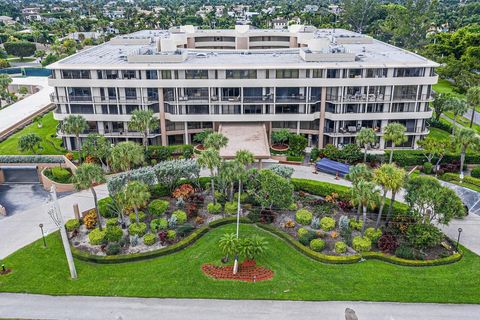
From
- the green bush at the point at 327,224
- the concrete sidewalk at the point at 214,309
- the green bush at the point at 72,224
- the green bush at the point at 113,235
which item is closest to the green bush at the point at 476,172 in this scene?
the green bush at the point at 327,224

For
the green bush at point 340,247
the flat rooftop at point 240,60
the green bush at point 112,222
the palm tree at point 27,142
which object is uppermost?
the flat rooftop at point 240,60

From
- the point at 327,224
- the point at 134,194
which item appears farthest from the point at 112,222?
the point at 327,224

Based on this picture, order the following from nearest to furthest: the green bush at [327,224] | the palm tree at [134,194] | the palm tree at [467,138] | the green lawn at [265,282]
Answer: the green lawn at [265,282]
the palm tree at [134,194]
the green bush at [327,224]
the palm tree at [467,138]

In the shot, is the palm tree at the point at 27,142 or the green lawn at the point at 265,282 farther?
the palm tree at the point at 27,142

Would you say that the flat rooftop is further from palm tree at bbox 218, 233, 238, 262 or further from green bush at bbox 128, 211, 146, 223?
palm tree at bbox 218, 233, 238, 262

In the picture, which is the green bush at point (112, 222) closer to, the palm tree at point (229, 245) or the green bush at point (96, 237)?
the green bush at point (96, 237)

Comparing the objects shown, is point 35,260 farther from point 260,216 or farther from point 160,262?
point 260,216

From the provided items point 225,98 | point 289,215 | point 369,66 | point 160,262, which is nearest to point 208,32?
point 225,98

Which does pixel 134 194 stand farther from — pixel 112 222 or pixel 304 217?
pixel 304 217

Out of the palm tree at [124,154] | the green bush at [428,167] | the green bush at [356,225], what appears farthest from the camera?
the green bush at [428,167]
